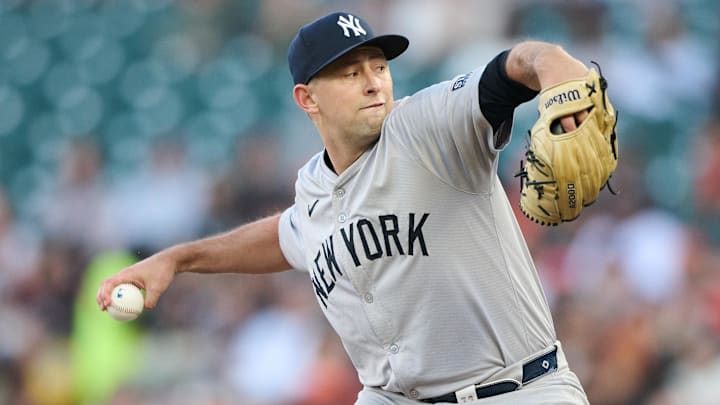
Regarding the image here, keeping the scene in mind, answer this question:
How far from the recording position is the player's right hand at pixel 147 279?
12.6 feet

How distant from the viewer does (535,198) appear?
2.79m

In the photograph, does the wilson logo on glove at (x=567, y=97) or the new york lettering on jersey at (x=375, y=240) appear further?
the new york lettering on jersey at (x=375, y=240)

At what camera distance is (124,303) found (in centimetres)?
380

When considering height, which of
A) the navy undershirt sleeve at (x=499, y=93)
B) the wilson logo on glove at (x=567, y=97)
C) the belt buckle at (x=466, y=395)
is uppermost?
the navy undershirt sleeve at (x=499, y=93)

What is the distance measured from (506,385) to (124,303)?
1.40m

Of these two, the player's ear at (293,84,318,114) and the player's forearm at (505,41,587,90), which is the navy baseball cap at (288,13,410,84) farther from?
the player's forearm at (505,41,587,90)

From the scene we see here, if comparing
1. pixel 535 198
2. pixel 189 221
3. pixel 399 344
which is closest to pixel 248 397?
pixel 189 221

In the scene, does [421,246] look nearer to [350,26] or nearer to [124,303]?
[350,26]

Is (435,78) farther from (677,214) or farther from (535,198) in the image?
(535,198)

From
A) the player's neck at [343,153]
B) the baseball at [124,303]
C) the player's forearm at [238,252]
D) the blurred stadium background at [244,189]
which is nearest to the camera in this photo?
the player's neck at [343,153]

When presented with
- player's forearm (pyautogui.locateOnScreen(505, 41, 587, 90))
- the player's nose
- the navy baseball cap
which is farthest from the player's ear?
player's forearm (pyautogui.locateOnScreen(505, 41, 587, 90))

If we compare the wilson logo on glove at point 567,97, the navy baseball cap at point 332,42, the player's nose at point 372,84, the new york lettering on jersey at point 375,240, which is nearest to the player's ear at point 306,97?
the navy baseball cap at point 332,42

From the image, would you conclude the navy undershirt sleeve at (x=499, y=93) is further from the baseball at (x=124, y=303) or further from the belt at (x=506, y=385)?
the baseball at (x=124, y=303)

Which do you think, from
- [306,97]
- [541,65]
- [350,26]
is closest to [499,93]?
[541,65]
